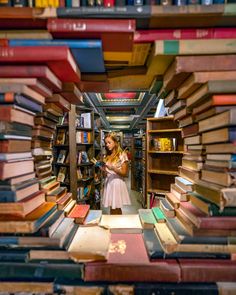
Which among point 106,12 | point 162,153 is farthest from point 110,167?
point 106,12

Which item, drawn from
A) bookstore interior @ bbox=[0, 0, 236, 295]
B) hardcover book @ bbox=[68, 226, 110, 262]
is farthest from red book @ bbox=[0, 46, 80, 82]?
hardcover book @ bbox=[68, 226, 110, 262]

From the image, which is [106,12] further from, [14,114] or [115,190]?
[115,190]

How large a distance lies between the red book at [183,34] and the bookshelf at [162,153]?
8.13ft

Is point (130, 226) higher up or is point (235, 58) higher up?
point (235, 58)

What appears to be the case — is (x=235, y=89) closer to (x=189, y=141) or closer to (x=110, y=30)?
(x=189, y=141)

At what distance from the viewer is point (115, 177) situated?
2996 millimetres

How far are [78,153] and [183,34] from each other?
10.5 ft

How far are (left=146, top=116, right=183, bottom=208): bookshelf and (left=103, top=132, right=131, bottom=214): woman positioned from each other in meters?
0.81

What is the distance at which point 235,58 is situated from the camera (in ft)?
3.00

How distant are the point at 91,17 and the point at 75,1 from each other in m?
0.10

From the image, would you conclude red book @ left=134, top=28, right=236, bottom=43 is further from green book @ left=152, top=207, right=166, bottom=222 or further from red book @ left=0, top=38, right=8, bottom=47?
green book @ left=152, top=207, right=166, bottom=222

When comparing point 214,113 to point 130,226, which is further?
point 130,226

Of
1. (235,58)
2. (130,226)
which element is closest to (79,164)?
(130,226)

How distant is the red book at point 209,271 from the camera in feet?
2.89
